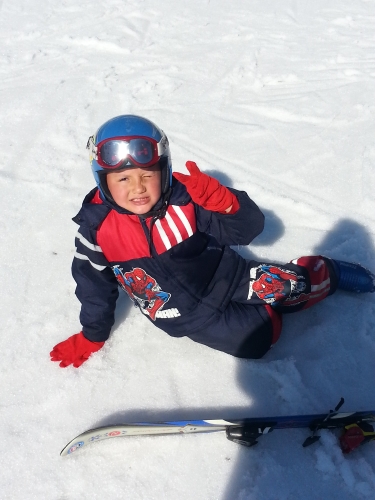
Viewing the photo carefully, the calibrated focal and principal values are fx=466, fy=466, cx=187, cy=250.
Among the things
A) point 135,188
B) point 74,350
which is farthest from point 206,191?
point 74,350

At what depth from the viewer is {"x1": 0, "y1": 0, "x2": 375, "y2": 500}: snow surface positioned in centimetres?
263

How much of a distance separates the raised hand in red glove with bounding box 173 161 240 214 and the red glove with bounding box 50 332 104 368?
131 centimetres

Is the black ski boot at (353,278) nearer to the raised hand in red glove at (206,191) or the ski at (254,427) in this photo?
the ski at (254,427)

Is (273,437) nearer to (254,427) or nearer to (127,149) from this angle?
(254,427)

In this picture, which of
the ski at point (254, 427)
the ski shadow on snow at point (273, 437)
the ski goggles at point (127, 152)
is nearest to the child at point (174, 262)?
the ski goggles at point (127, 152)

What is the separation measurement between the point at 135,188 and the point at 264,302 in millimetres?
1281

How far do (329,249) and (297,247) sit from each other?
0.85 ft

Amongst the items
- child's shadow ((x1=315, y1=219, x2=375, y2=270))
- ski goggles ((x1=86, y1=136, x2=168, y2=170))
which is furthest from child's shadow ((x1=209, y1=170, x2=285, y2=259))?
ski goggles ((x1=86, y1=136, x2=168, y2=170))

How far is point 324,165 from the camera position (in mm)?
4652

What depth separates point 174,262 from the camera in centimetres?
278

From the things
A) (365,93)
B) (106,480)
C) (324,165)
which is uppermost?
(365,93)

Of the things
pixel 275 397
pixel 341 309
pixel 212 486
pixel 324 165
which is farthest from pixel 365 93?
pixel 212 486

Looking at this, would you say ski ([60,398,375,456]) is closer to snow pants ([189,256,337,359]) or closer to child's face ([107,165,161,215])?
snow pants ([189,256,337,359])

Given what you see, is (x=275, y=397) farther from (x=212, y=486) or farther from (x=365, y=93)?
(x=365, y=93)
